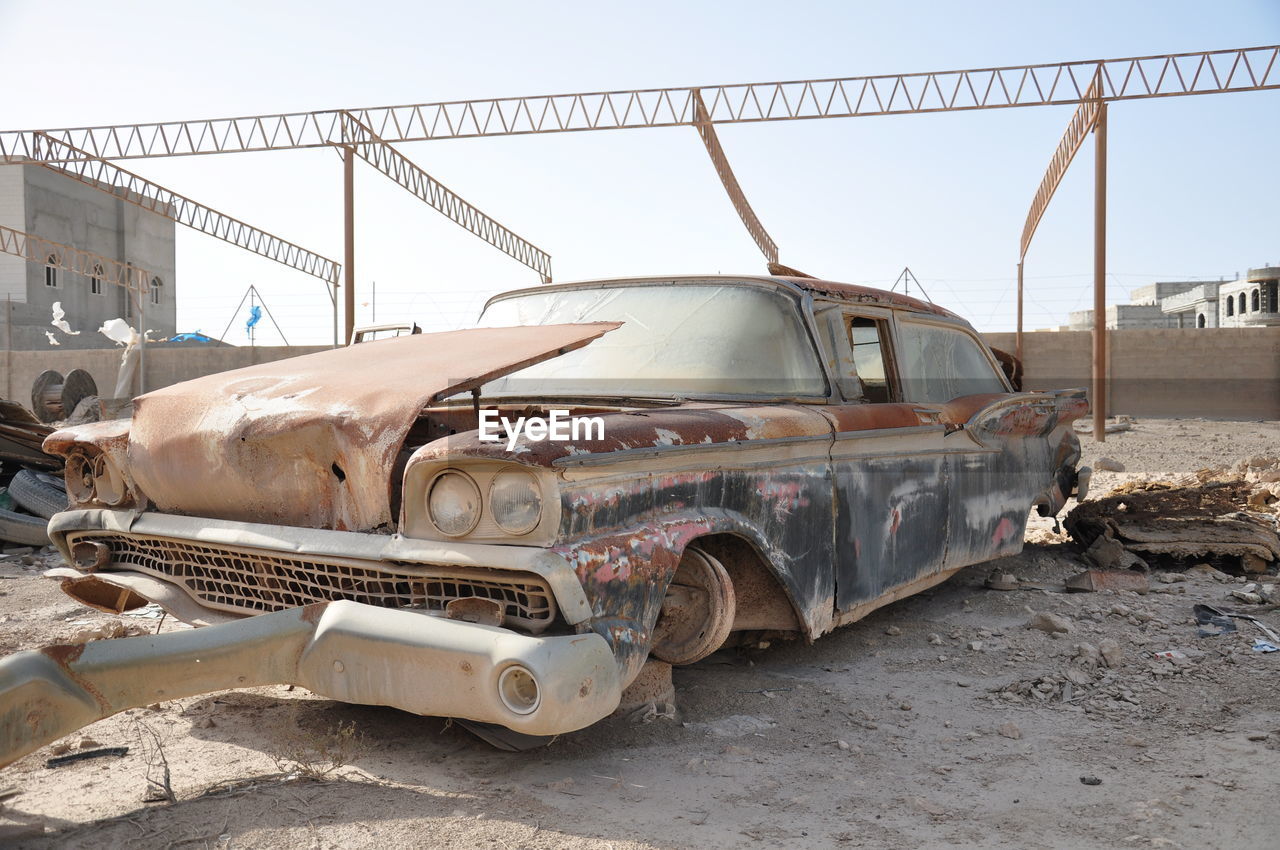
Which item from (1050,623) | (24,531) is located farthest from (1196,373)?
(24,531)

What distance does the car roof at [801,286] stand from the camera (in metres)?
3.86

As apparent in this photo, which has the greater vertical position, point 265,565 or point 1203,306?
point 1203,306

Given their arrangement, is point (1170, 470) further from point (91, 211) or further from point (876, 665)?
point (91, 211)

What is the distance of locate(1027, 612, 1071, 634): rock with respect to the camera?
4.30 metres

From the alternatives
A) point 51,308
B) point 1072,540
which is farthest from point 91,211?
point 1072,540

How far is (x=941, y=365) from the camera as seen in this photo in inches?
187

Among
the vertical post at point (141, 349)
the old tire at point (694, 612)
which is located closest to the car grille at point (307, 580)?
the old tire at point (694, 612)

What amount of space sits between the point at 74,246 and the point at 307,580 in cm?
3554

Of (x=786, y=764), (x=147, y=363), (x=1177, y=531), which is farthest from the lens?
(x=147, y=363)

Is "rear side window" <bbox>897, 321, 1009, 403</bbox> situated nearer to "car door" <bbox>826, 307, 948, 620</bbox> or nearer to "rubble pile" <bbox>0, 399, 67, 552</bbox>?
"car door" <bbox>826, 307, 948, 620</bbox>

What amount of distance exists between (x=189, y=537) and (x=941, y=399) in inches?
128

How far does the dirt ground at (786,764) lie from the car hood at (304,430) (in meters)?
0.70

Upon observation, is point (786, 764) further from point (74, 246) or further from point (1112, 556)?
point (74, 246)

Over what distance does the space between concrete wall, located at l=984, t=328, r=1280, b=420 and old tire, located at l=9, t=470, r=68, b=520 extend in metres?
16.1
